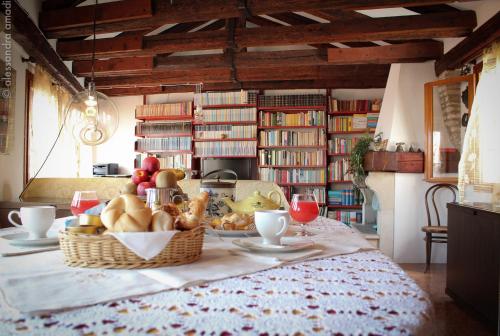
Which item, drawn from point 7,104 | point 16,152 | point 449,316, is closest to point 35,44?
point 7,104

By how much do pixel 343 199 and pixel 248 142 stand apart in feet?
5.78

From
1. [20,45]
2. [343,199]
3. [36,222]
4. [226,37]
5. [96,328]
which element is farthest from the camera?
[343,199]

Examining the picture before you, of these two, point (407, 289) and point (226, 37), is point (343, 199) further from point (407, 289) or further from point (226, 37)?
point (407, 289)

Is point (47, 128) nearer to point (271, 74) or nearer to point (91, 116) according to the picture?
point (91, 116)

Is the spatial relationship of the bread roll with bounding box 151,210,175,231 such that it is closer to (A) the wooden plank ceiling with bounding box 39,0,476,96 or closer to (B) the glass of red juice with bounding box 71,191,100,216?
(B) the glass of red juice with bounding box 71,191,100,216

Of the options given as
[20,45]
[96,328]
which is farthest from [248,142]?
[96,328]

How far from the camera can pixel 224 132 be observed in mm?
6262

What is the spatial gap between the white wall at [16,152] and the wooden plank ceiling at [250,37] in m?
0.56

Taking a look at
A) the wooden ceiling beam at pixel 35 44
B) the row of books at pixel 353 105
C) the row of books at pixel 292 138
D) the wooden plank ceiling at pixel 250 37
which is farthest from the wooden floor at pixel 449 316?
the wooden ceiling beam at pixel 35 44

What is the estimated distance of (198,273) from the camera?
0.69m

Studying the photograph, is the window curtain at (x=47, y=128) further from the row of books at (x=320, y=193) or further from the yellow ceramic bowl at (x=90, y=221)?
the yellow ceramic bowl at (x=90, y=221)

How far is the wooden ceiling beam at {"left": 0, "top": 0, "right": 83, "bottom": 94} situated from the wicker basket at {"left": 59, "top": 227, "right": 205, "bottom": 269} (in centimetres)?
311

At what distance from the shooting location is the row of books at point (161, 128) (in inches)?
253

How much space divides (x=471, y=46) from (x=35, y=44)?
407cm
